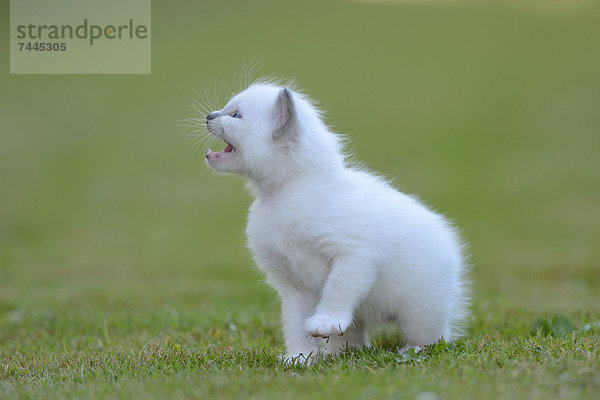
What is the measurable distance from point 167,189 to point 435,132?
9.16 metres

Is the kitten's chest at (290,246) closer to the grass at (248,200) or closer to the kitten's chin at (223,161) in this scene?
the kitten's chin at (223,161)

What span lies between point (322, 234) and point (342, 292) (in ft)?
1.25

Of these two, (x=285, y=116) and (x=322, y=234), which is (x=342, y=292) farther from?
(x=285, y=116)

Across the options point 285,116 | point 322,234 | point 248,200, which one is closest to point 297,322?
point 322,234

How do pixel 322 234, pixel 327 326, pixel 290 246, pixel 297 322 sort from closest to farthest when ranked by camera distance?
pixel 327 326 < pixel 322 234 < pixel 290 246 < pixel 297 322

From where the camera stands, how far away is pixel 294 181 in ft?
15.5

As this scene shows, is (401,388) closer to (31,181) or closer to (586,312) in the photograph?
(586,312)

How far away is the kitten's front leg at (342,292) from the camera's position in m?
4.39

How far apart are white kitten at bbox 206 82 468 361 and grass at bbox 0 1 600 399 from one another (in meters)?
0.35

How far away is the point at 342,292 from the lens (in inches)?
173

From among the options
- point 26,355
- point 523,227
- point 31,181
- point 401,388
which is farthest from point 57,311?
point 31,181

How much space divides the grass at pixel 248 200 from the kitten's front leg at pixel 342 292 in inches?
10.7

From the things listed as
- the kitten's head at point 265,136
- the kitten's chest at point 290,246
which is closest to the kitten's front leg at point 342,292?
the kitten's chest at point 290,246

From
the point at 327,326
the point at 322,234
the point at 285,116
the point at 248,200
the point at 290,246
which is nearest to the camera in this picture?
the point at 327,326
